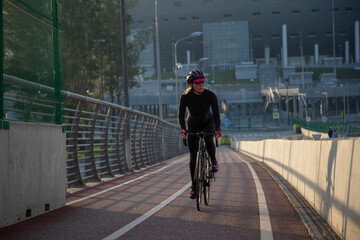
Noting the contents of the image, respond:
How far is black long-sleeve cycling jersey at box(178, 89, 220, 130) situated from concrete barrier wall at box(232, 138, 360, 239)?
5.62 ft

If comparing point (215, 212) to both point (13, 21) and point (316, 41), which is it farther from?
point (316, 41)

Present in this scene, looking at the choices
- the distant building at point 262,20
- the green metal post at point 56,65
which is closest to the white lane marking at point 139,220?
the green metal post at point 56,65

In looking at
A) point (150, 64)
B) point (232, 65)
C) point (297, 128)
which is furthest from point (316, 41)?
point (297, 128)

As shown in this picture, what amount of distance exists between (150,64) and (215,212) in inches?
5110

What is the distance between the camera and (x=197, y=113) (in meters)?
8.29

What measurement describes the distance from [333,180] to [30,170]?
4.17 m

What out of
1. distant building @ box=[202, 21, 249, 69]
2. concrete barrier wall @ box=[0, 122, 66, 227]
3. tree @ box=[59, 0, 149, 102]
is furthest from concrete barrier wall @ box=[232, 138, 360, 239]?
distant building @ box=[202, 21, 249, 69]

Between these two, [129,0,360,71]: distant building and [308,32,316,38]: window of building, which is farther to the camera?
[308,32,316,38]: window of building

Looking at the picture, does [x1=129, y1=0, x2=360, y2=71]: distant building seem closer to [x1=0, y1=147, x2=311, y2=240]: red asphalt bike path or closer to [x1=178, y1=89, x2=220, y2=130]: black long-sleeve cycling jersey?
[x1=0, y1=147, x2=311, y2=240]: red asphalt bike path

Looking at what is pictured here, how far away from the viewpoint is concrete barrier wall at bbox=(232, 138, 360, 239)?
5285 mm

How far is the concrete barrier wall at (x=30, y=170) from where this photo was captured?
686 centimetres

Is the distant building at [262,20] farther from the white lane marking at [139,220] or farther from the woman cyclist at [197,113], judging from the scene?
→ the woman cyclist at [197,113]

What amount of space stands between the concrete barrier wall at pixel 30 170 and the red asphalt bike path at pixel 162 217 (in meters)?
0.20

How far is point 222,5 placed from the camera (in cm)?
11862
